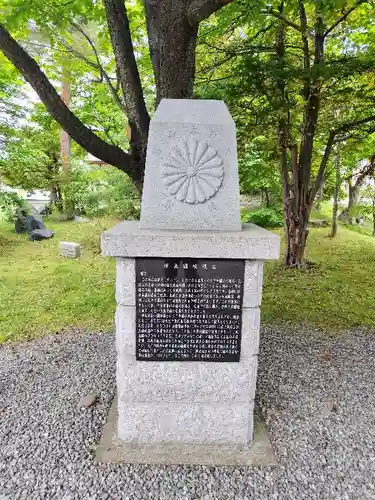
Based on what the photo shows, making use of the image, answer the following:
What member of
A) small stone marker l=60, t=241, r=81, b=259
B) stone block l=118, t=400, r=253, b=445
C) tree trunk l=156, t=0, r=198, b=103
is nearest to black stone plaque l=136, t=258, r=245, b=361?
stone block l=118, t=400, r=253, b=445

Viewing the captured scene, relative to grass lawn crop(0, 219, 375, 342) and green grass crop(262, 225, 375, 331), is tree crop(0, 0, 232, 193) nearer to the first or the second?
grass lawn crop(0, 219, 375, 342)

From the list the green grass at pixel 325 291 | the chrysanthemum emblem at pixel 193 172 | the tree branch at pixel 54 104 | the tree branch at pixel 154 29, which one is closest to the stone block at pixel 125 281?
the chrysanthemum emblem at pixel 193 172

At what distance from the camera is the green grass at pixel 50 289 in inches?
207

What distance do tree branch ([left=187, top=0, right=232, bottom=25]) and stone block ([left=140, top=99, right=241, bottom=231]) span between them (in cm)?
169

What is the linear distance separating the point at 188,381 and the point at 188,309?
60 centimetres

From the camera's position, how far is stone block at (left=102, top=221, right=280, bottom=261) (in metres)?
2.37

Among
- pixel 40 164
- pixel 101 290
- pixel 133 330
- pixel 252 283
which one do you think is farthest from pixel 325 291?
pixel 40 164

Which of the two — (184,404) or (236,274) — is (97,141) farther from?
(184,404)

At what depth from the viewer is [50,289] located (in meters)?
6.70

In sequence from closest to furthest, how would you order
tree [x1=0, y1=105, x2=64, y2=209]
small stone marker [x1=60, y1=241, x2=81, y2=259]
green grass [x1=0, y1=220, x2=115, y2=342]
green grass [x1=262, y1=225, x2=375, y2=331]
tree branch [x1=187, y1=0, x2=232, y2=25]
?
tree branch [x1=187, y1=0, x2=232, y2=25]
green grass [x1=0, y1=220, x2=115, y2=342]
green grass [x1=262, y1=225, x2=375, y2=331]
small stone marker [x1=60, y1=241, x2=81, y2=259]
tree [x1=0, y1=105, x2=64, y2=209]

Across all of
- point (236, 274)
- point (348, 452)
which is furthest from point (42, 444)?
point (348, 452)

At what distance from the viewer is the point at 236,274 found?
2.51 metres

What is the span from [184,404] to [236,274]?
114 cm

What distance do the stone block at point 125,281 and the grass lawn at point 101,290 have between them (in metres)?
2.78
